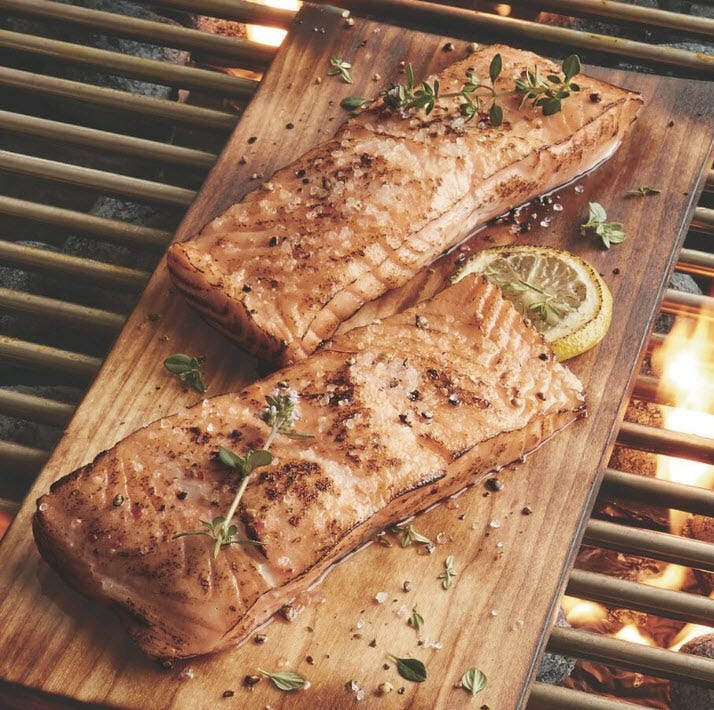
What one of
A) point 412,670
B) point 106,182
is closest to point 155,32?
point 106,182

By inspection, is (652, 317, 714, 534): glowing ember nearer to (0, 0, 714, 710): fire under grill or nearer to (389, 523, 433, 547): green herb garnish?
(0, 0, 714, 710): fire under grill

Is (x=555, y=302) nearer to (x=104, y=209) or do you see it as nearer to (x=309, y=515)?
(x=309, y=515)

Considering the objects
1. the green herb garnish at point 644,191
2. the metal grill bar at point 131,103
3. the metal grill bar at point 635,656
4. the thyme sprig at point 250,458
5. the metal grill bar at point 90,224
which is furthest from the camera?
the metal grill bar at point 131,103

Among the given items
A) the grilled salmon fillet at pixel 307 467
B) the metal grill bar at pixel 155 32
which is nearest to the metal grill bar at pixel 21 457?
the grilled salmon fillet at pixel 307 467

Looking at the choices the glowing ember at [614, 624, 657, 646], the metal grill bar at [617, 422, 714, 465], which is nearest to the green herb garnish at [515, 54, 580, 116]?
the metal grill bar at [617, 422, 714, 465]

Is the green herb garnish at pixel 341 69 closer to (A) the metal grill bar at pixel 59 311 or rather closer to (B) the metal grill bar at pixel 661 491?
(A) the metal grill bar at pixel 59 311

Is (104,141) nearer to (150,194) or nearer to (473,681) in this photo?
(150,194)
